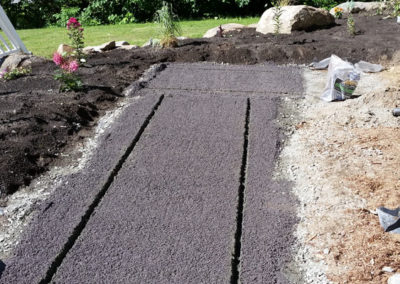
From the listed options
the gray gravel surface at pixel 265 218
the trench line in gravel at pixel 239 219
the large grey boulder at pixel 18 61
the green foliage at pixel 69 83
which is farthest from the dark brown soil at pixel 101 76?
the gray gravel surface at pixel 265 218

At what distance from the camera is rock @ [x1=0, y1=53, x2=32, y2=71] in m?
6.30

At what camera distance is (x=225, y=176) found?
129 inches

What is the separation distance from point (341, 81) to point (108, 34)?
6.45 metres

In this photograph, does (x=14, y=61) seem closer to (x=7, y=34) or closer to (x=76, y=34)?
(x=7, y=34)

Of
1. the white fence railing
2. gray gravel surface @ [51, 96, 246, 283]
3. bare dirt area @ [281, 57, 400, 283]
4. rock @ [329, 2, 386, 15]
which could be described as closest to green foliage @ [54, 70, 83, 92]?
gray gravel surface @ [51, 96, 246, 283]

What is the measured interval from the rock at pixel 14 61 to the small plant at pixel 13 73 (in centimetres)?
19

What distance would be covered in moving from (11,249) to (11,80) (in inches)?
151

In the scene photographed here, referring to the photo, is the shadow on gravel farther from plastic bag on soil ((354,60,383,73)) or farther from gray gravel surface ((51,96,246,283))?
plastic bag on soil ((354,60,383,73))

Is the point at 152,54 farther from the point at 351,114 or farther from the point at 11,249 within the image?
the point at 11,249

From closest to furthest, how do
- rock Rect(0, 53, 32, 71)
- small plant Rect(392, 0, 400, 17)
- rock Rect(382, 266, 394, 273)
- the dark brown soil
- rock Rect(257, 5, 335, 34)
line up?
rock Rect(382, 266, 394, 273) < the dark brown soil < rock Rect(0, 53, 32, 71) < rock Rect(257, 5, 335, 34) < small plant Rect(392, 0, 400, 17)

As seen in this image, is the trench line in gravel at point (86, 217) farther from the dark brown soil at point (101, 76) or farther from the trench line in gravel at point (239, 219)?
the trench line in gravel at point (239, 219)

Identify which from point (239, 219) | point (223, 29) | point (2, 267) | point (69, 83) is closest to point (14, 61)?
point (69, 83)

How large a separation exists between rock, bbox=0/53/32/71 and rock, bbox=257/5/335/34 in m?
4.43

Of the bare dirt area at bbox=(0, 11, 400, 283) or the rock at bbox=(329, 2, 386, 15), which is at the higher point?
the rock at bbox=(329, 2, 386, 15)
